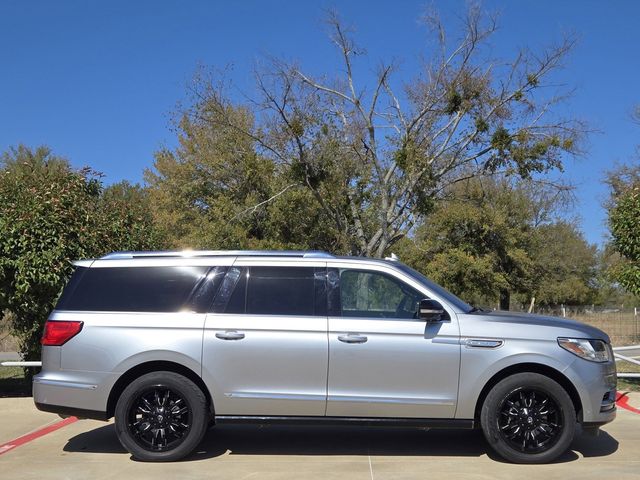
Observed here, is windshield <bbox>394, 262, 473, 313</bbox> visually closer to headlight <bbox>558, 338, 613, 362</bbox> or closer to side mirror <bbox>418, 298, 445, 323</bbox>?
side mirror <bbox>418, 298, 445, 323</bbox>

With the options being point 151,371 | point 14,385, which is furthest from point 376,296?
point 14,385

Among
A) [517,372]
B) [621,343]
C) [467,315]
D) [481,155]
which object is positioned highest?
[481,155]

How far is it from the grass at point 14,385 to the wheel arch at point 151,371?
205 inches

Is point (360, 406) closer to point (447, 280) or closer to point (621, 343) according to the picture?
point (621, 343)

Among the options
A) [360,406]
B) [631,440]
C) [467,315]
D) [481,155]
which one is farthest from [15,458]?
[481,155]

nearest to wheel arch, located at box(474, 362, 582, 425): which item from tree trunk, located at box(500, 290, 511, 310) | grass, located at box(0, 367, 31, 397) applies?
grass, located at box(0, 367, 31, 397)

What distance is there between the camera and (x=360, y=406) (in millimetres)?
5984

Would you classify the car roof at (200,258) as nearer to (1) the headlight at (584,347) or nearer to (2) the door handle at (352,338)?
(2) the door handle at (352,338)

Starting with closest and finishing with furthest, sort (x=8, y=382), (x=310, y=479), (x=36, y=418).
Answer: (x=310, y=479) < (x=36, y=418) < (x=8, y=382)

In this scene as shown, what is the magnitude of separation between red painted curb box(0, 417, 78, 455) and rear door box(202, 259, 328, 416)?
7.66ft

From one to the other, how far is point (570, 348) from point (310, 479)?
2589 mm

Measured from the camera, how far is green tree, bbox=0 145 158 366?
29.7 feet

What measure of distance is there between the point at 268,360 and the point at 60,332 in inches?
78.8

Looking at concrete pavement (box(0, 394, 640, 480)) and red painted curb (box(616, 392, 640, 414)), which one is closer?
concrete pavement (box(0, 394, 640, 480))
